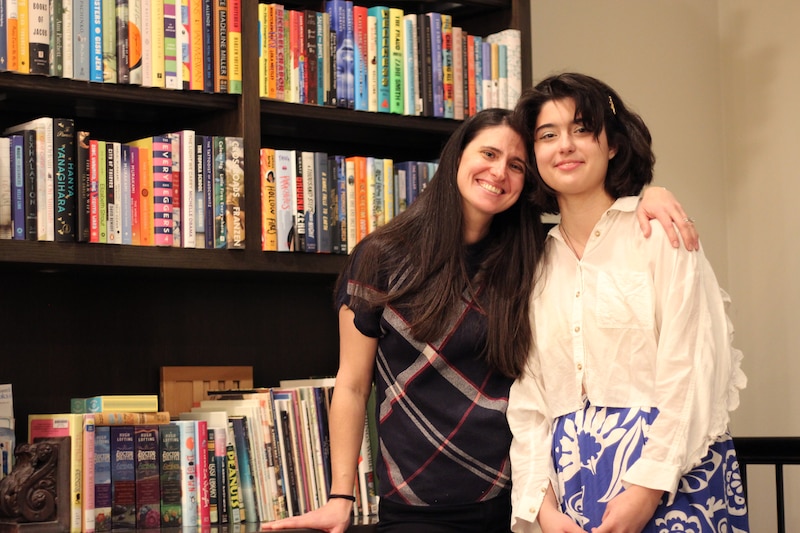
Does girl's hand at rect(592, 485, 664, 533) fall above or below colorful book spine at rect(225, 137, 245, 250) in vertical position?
below

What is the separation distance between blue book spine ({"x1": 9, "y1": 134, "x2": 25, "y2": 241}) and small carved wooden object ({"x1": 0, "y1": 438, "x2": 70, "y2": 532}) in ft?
1.41

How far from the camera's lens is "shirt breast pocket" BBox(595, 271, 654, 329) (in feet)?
6.20

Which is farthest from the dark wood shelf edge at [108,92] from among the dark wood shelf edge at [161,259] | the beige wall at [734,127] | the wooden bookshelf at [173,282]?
the beige wall at [734,127]

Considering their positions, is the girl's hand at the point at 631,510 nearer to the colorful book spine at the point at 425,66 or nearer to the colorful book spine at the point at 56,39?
the colorful book spine at the point at 425,66

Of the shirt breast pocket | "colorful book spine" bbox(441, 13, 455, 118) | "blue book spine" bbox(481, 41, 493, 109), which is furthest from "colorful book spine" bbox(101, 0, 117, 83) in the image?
the shirt breast pocket

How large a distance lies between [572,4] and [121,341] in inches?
68.2

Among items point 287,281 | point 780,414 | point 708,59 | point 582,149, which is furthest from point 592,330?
point 708,59

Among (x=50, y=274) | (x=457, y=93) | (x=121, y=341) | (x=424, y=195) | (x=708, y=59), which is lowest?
(x=121, y=341)

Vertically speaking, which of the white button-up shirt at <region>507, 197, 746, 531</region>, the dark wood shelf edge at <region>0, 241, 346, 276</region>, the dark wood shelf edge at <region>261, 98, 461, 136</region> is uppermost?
the dark wood shelf edge at <region>261, 98, 461, 136</region>

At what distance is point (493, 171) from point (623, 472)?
25.3 inches

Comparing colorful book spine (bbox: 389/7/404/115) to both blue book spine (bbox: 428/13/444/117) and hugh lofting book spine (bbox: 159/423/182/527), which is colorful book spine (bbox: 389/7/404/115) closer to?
blue book spine (bbox: 428/13/444/117)

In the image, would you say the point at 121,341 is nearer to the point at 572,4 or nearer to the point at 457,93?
the point at 457,93

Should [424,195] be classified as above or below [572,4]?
below

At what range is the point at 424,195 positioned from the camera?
224 centimetres
